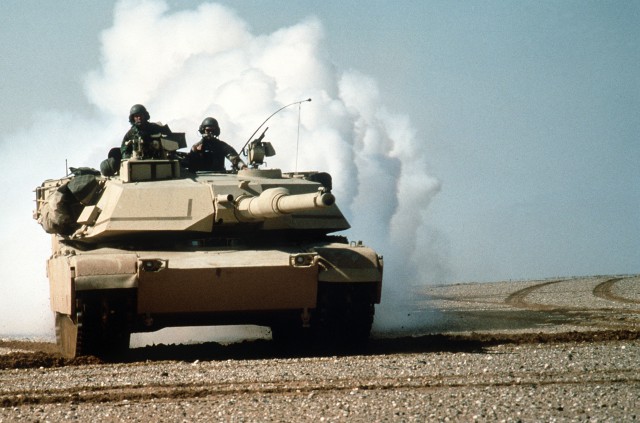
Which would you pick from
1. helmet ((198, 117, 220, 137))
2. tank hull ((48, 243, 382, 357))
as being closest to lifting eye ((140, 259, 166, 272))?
tank hull ((48, 243, 382, 357))

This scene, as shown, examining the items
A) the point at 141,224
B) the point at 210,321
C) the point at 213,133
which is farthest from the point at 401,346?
the point at 213,133

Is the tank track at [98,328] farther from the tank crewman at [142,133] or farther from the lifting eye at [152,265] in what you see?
the tank crewman at [142,133]

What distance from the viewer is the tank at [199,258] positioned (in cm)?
1538

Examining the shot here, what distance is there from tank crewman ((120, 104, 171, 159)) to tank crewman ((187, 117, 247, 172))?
80cm

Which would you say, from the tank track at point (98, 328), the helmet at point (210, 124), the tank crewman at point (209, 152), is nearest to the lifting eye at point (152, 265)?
the tank track at point (98, 328)

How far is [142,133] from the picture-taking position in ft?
60.6

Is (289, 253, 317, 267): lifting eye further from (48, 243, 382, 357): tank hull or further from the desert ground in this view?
the desert ground

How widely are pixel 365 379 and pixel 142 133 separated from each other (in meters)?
7.24

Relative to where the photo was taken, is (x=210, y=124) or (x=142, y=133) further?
(x=210, y=124)

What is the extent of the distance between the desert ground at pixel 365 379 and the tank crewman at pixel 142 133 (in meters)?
2.91

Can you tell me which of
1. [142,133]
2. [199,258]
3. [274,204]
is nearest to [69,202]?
[142,133]

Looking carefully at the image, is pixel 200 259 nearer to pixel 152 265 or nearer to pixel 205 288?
pixel 205 288

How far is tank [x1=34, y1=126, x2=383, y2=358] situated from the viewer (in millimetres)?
15383

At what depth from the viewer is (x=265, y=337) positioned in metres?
20.3
